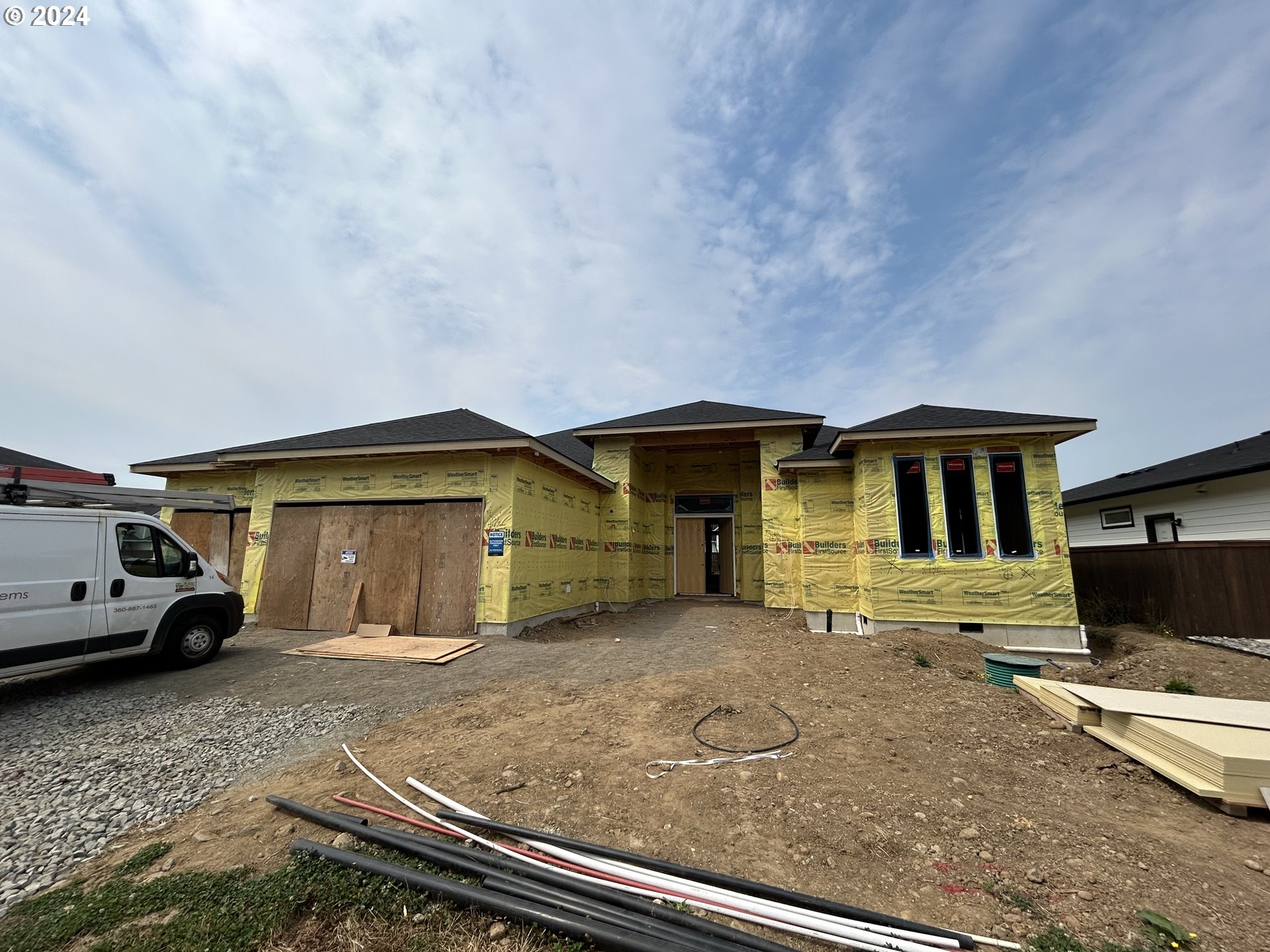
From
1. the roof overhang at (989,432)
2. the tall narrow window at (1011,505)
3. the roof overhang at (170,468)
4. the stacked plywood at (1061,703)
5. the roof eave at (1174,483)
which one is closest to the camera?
the stacked plywood at (1061,703)

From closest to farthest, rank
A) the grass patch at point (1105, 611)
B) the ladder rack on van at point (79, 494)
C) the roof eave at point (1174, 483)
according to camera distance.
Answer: the ladder rack on van at point (79, 494) → the roof eave at point (1174, 483) → the grass patch at point (1105, 611)

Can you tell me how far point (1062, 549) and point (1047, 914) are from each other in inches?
356

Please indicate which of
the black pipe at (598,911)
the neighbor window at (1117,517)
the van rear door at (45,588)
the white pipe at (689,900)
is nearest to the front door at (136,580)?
the van rear door at (45,588)

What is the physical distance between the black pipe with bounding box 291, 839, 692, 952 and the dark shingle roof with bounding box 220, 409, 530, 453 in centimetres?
702

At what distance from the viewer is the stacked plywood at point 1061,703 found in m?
4.60

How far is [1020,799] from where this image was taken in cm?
348

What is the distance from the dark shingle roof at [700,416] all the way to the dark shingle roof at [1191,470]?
894 cm

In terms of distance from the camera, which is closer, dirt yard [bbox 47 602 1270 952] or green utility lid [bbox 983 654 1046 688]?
dirt yard [bbox 47 602 1270 952]

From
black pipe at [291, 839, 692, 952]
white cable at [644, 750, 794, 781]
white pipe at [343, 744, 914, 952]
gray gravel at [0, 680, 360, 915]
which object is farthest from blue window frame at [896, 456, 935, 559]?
gray gravel at [0, 680, 360, 915]

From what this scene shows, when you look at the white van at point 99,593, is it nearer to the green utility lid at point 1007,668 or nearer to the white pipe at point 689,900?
the white pipe at point 689,900

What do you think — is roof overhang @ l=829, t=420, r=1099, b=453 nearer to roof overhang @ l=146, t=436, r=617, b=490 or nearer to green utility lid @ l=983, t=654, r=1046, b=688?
green utility lid @ l=983, t=654, r=1046, b=688

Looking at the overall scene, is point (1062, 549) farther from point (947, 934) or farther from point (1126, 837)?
point (947, 934)

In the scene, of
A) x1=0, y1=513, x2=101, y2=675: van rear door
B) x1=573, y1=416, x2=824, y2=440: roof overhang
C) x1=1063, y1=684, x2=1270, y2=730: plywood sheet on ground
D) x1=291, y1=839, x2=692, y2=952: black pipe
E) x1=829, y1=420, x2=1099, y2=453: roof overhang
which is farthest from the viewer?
x1=573, y1=416, x2=824, y2=440: roof overhang

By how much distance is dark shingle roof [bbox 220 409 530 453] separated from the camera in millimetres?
Answer: 9383
